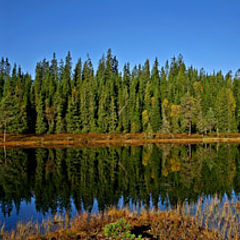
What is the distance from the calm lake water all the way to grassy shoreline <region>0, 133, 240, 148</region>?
35.6m

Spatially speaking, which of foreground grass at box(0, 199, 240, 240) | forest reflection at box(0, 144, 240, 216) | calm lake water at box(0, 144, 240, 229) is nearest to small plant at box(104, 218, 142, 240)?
foreground grass at box(0, 199, 240, 240)

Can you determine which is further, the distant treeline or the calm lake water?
the distant treeline

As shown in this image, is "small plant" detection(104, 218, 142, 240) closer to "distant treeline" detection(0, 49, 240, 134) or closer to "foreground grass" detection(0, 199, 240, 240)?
"foreground grass" detection(0, 199, 240, 240)

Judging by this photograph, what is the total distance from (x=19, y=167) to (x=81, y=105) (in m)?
60.5

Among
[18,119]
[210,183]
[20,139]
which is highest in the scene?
[18,119]

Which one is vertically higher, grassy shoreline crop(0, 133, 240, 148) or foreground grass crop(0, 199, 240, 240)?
grassy shoreline crop(0, 133, 240, 148)

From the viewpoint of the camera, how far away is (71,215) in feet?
55.8

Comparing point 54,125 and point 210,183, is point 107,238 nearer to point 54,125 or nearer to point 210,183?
point 210,183

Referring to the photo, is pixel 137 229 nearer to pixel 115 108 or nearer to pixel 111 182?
pixel 111 182

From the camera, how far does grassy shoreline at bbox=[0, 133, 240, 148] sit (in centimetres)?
7562

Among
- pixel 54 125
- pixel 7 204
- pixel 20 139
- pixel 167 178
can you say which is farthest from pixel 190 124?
pixel 7 204

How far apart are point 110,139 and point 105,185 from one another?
5793 centimetres

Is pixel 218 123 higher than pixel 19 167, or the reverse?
pixel 218 123

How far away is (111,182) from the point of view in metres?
27.0
